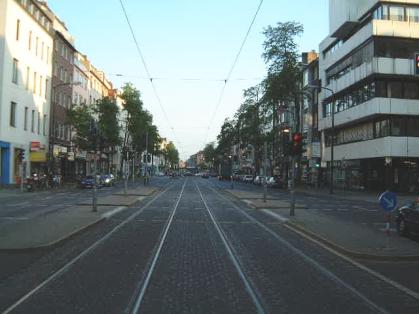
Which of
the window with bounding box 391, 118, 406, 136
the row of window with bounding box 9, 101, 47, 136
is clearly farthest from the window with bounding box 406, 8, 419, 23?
the row of window with bounding box 9, 101, 47, 136

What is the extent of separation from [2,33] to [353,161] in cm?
3604

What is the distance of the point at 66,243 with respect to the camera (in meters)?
14.0

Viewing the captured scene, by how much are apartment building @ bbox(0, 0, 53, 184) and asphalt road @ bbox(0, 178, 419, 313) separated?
33.6m

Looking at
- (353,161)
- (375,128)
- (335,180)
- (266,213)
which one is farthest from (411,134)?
(266,213)

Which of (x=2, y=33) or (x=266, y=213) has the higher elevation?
(x=2, y=33)

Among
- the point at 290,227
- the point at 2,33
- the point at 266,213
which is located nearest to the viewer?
the point at 290,227

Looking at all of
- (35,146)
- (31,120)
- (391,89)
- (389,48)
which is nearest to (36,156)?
(35,146)

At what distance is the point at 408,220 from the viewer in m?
16.7

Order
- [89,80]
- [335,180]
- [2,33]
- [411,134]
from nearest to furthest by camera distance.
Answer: [2,33] → [411,134] → [335,180] → [89,80]

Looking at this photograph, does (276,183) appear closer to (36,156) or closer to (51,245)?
(36,156)

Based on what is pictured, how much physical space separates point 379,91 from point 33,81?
32.8 metres

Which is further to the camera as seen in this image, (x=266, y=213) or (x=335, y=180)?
(x=335, y=180)

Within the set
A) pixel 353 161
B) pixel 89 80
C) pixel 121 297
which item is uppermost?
pixel 89 80

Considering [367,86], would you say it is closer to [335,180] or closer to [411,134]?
[411,134]
